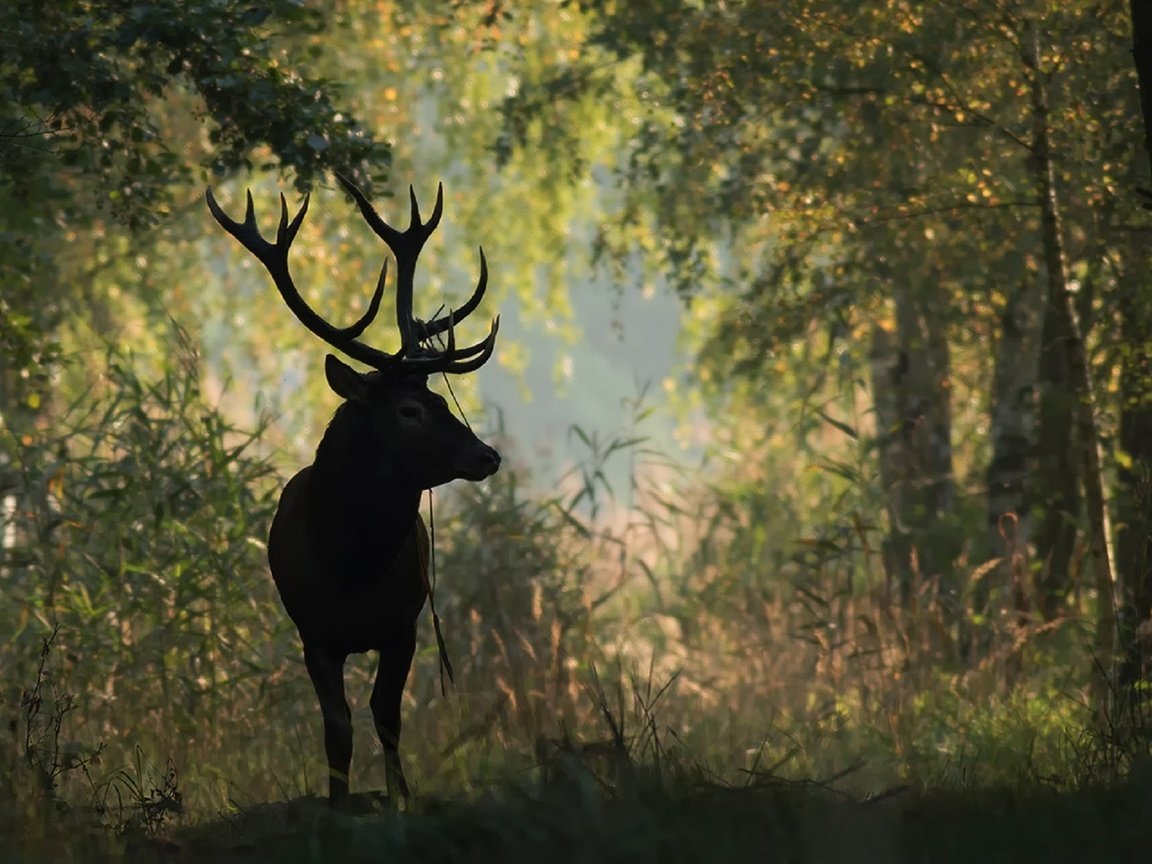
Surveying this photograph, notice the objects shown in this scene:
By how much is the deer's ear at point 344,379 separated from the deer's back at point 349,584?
1.69 ft

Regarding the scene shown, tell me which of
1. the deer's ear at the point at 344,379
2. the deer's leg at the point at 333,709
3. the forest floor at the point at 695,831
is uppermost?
the deer's ear at the point at 344,379

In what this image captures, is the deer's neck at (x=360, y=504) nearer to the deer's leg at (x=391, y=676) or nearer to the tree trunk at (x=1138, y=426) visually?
the deer's leg at (x=391, y=676)

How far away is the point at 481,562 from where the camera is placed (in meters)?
10.6

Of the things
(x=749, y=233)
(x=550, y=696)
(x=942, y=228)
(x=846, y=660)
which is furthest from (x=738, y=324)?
(x=749, y=233)

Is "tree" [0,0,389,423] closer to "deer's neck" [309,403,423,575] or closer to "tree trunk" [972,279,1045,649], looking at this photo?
"deer's neck" [309,403,423,575]

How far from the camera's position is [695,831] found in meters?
4.87

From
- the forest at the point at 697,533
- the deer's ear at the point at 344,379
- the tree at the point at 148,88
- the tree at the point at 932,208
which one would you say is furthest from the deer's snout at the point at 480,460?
the tree at the point at 932,208

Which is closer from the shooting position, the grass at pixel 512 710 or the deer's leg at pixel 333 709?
the grass at pixel 512 710

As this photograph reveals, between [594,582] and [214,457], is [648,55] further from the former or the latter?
[214,457]

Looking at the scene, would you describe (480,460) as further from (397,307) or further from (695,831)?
(695,831)

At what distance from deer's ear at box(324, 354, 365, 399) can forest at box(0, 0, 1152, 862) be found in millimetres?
1017

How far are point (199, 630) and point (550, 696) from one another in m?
1.85

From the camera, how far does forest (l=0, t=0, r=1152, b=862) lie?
558cm

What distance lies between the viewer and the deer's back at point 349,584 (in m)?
6.84
